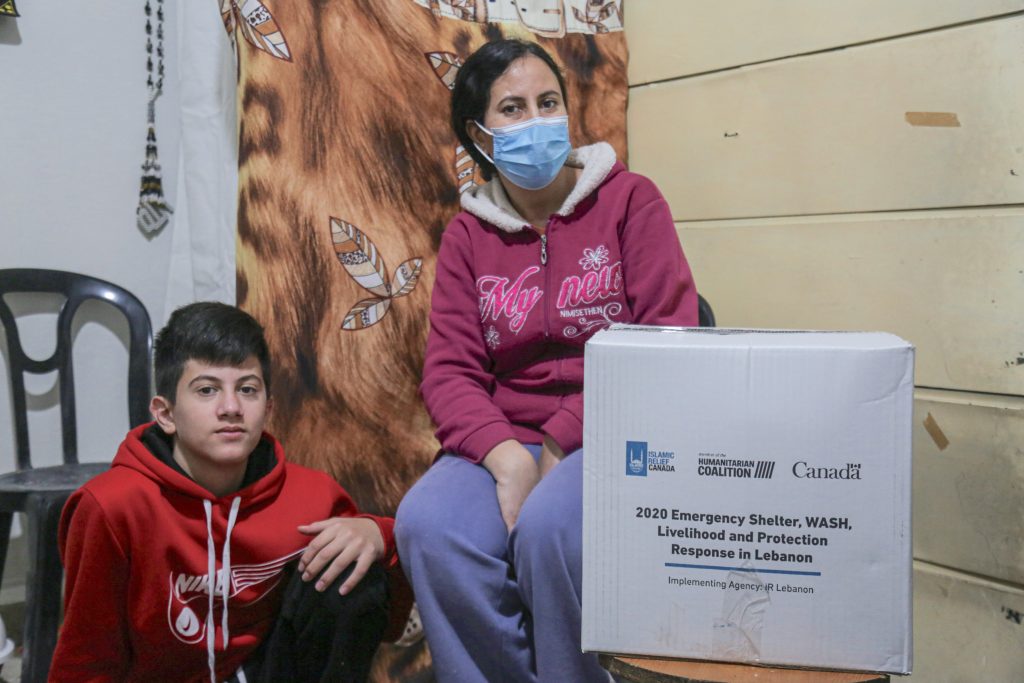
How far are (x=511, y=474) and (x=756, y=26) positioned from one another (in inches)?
44.0

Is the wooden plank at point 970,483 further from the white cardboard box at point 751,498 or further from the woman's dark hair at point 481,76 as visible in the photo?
the woman's dark hair at point 481,76

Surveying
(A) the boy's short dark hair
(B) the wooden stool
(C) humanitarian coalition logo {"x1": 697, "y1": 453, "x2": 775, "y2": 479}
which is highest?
(A) the boy's short dark hair

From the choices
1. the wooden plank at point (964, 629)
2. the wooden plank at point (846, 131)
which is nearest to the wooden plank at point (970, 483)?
the wooden plank at point (964, 629)

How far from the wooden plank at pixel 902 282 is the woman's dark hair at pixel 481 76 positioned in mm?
582

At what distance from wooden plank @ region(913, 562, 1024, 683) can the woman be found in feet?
2.42

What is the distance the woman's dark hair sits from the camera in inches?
57.8

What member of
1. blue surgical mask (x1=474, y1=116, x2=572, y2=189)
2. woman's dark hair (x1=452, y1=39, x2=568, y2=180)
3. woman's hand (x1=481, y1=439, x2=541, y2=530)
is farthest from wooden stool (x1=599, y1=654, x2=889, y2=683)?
woman's dark hair (x1=452, y1=39, x2=568, y2=180)

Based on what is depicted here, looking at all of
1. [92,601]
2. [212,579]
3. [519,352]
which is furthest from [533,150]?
[92,601]

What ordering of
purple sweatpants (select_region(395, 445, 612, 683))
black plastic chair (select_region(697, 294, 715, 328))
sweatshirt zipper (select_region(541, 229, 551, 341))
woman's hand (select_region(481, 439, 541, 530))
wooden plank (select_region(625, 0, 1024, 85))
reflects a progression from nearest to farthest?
purple sweatpants (select_region(395, 445, 612, 683))
woman's hand (select_region(481, 439, 541, 530))
sweatshirt zipper (select_region(541, 229, 551, 341))
wooden plank (select_region(625, 0, 1024, 85))
black plastic chair (select_region(697, 294, 715, 328))

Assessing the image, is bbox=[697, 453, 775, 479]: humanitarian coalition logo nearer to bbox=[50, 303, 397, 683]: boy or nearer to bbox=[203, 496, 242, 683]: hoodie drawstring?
bbox=[50, 303, 397, 683]: boy

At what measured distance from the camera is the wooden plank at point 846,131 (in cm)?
147

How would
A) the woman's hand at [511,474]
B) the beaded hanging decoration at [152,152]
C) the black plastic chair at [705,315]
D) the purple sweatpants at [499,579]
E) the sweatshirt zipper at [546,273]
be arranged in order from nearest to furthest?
the purple sweatpants at [499,579] → the woman's hand at [511,474] → the sweatshirt zipper at [546,273] → the black plastic chair at [705,315] → the beaded hanging decoration at [152,152]

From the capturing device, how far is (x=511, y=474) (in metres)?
1.27

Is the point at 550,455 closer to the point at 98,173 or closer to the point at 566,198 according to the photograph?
the point at 566,198
